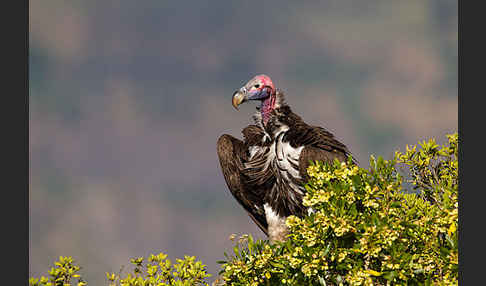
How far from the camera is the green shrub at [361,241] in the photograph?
720cm

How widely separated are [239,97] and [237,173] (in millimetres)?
1666

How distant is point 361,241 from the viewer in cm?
714

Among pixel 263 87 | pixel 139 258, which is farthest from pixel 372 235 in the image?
pixel 263 87

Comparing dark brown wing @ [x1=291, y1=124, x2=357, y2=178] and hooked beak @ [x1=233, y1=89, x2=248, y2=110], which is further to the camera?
hooked beak @ [x1=233, y1=89, x2=248, y2=110]

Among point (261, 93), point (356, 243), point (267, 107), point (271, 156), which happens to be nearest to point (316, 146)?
point (271, 156)

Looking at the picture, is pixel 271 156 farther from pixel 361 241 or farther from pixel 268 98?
pixel 361 241

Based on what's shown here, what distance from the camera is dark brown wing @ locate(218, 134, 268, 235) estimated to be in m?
12.0

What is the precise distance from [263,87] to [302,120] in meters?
1.12

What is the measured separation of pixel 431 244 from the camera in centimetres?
754

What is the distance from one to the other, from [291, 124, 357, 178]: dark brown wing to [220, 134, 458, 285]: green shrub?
8.34 ft

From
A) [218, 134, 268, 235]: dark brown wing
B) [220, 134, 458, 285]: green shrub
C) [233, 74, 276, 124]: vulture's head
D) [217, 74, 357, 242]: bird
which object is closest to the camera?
[220, 134, 458, 285]: green shrub

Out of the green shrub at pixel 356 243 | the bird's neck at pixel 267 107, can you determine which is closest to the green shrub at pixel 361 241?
the green shrub at pixel 356 243

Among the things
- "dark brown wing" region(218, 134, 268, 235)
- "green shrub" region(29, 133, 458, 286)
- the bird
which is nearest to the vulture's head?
the bird

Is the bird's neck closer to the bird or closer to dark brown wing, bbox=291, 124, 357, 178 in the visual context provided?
the bird
